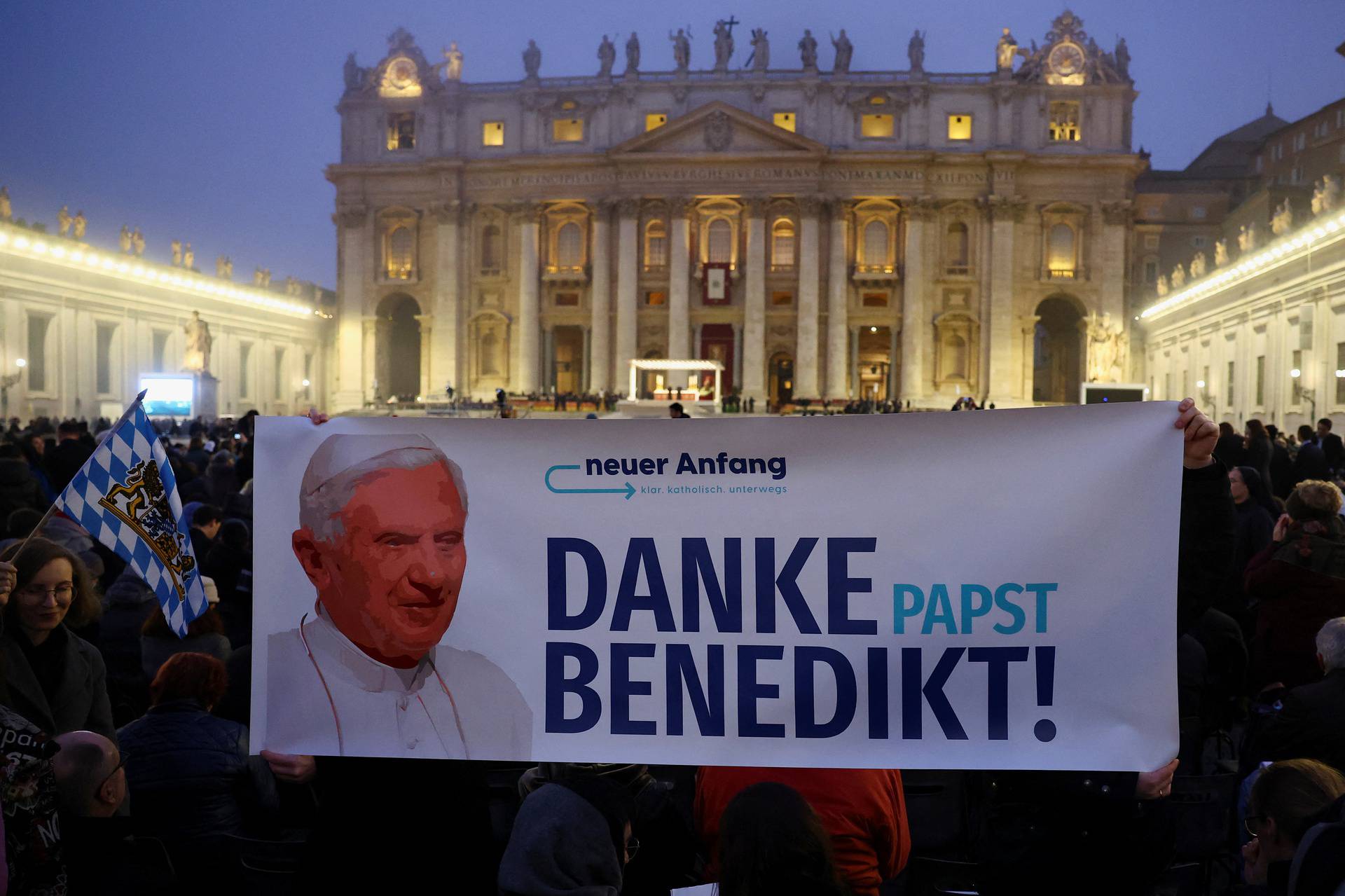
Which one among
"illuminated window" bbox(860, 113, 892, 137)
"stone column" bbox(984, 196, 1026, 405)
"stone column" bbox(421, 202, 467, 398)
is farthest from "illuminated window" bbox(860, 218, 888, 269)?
"stone column" bbox(421, 202, 467, 398)

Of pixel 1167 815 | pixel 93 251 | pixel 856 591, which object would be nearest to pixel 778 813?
pixel 856 591

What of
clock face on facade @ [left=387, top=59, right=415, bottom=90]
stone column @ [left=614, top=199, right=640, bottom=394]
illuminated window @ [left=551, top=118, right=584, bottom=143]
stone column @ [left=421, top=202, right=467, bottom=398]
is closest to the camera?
stone column @ [left=614, top=199, right=640, bottom=394]

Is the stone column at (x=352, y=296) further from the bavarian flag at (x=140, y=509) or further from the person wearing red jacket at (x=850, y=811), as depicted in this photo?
the person wearing red jacket at (x=850, y=811)

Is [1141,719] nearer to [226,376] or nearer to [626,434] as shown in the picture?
[626,434]

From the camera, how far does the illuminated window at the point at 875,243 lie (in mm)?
54219

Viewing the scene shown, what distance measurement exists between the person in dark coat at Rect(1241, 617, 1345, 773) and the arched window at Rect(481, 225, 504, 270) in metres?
54.1

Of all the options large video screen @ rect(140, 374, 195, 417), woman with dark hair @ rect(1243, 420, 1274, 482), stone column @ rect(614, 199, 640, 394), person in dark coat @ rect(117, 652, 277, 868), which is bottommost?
person in dark coat @ rect(117, 652, 277, 868)

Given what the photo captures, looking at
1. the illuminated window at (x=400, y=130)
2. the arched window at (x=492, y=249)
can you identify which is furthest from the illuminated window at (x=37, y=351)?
the illuminated window at (x=400, y=130)

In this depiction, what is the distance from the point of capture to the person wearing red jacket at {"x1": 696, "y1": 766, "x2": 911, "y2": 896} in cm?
306

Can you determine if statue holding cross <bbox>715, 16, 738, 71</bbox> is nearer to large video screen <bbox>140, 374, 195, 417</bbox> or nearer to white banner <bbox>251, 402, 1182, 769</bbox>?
large video screen <bbox>140, 374, 195, 417</bbox>

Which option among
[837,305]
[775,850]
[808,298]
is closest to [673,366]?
[808,298]

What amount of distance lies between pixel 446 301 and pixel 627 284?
9.84 m

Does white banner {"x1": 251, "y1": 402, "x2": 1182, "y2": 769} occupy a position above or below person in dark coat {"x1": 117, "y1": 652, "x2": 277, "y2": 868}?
above

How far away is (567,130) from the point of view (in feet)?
182
